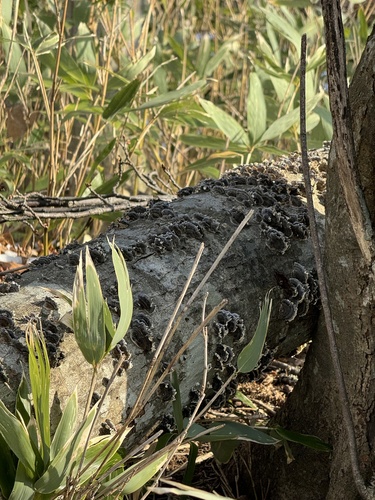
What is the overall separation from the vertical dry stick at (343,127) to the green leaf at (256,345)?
155mm

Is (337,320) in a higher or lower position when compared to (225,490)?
higher

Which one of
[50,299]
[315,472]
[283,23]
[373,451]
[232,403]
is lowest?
[232,403]

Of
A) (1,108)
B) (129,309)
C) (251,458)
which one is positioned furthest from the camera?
(1,108)

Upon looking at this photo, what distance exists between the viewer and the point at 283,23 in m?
2.44

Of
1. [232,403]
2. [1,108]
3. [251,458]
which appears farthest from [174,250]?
[1,108]

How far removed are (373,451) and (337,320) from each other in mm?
187

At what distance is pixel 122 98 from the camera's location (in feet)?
6.02

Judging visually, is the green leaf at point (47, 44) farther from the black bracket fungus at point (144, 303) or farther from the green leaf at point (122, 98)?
the black bracket fungus at point (144, 303)

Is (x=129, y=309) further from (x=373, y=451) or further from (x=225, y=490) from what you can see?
(x=225, y=490)

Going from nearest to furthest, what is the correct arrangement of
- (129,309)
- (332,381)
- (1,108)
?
(129,309) < (332,381) < (1,108)

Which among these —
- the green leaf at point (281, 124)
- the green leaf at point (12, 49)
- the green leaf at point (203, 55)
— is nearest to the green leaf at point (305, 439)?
the green leaf at point (281, 124)

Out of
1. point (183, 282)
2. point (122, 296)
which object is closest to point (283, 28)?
point (183, 282)

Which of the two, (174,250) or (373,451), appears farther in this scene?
(174,250)

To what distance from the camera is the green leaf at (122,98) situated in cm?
179
